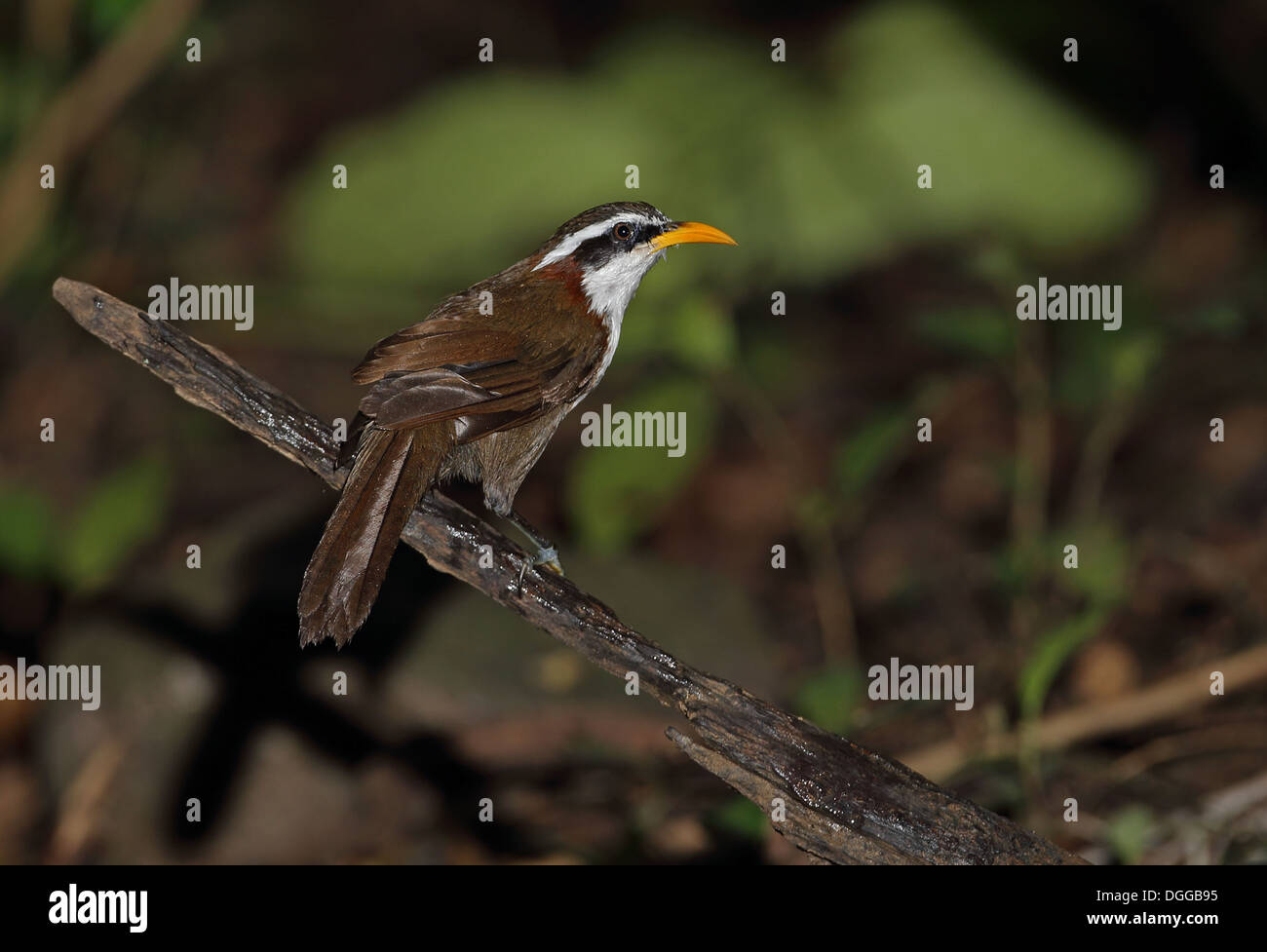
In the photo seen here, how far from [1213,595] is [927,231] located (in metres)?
4.51

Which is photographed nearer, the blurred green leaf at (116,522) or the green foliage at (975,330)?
the green foliage at (975,330)

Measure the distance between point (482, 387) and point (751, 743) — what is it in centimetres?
126

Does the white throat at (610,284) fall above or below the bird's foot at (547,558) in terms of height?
above

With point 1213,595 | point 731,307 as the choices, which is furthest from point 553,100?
point 1213,595

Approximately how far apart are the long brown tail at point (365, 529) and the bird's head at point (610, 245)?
2.32ft

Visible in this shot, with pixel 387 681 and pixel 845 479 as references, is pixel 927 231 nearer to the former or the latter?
pixel 845 479

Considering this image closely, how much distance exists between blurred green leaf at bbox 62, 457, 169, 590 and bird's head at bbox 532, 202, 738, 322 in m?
3.20

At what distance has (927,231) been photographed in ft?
33.5

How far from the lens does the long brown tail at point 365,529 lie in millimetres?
3158

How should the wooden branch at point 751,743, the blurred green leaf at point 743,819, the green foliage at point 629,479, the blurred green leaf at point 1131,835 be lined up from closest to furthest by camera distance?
the wooden branch at point 751,743 → the blurred green leaf at point 743,819 → the blurred green leaf at point 1131,835 → the green foliage at point 629,479

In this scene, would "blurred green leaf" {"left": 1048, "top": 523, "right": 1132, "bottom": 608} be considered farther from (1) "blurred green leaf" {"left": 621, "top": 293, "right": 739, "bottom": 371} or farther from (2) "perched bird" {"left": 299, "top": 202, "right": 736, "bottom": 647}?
(2) "perched bird" {"left": 299, "top": 202, "right": 736, "bottom": 647}

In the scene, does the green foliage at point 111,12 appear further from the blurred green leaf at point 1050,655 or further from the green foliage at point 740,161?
the blurred green leaf at point 1050,655

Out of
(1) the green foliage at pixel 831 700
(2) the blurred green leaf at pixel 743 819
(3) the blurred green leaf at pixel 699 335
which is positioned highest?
(3) the blurred green leaf at pixel 699 335

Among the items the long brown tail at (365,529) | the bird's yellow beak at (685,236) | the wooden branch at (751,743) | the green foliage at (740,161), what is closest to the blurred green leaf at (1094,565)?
the wooden branch at (751,743)
